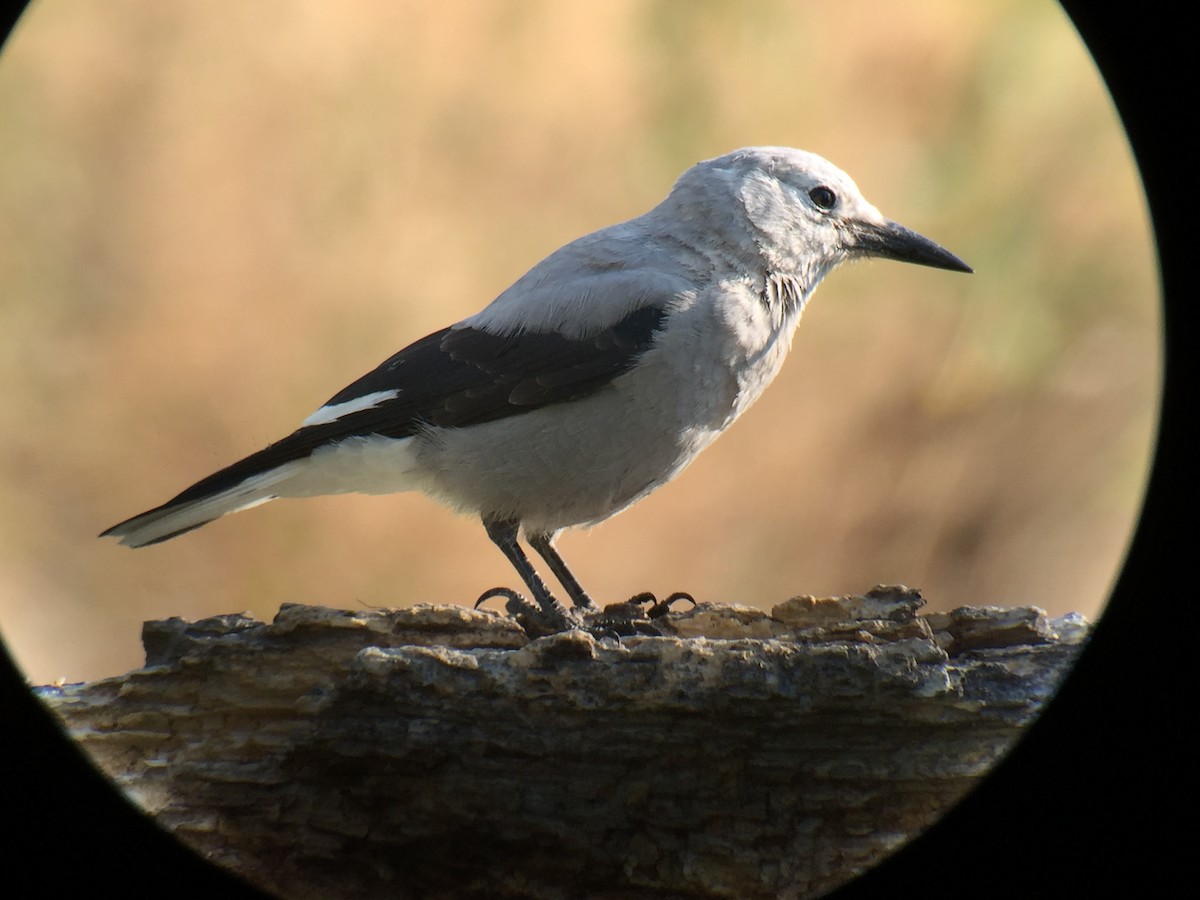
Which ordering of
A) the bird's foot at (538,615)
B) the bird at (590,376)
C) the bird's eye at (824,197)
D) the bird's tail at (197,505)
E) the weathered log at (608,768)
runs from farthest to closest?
the bird's eye at (824,197), the bird's tail at (197,505), the bird at (590,376), the bird's foot at (538,615), the weathered log at (608,768)

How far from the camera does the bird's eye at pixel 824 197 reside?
385 centimetres

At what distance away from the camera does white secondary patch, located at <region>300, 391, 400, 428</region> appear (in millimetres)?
3736

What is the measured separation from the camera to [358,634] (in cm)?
307

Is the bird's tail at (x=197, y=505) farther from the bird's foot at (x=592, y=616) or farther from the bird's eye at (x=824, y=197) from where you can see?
the bird's eye at (x=824, y=197)

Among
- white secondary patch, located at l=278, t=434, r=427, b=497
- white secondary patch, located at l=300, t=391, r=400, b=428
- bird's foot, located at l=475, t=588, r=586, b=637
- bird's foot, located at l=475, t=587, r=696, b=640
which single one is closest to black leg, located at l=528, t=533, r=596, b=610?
bird's foot, located at l=475, t=587, r=696, b=640

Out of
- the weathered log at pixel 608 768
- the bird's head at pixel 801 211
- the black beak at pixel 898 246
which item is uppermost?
the bird's head at pixel 801 211

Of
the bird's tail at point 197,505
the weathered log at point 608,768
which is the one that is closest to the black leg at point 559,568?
the bird's tail at point 197,505

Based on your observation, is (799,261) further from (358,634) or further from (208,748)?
(208,748)

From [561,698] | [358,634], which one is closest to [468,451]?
[358,634]

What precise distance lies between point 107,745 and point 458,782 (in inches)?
40.0

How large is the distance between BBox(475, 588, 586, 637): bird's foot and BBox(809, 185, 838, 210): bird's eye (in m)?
1.67

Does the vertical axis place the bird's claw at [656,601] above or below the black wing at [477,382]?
below

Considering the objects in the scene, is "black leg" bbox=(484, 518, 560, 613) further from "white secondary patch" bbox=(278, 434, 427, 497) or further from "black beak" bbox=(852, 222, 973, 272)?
"black beak" bbox=(852, 222, 973, 272)

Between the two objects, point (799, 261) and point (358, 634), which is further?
point (799, 261)
